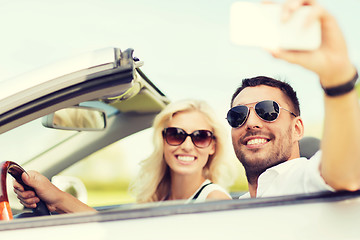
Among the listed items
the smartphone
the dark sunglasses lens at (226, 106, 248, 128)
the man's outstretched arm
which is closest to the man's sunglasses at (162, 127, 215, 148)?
the dark sunglasses lens at (226, 106, 248, 128)

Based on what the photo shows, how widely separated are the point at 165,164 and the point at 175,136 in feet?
0.95

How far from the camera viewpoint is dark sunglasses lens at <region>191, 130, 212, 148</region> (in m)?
2.58

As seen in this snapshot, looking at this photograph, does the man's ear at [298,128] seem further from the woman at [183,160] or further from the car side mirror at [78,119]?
the car side mirror at [78,119]

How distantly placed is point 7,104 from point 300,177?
1.15 m

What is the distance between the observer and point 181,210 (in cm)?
145

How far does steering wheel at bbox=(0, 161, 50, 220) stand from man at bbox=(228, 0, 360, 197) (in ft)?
3.55

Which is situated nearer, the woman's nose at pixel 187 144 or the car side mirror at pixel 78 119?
the car side mirror at pixel 78 119

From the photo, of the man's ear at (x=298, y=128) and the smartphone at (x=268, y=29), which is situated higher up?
the smartphone at (x=268, y=29)

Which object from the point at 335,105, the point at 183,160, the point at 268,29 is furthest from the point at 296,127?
the point at 268,29

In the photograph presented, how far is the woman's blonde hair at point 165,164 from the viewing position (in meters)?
2.71

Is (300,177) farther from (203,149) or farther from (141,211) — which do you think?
(203,149)

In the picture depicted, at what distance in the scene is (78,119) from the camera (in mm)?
2572

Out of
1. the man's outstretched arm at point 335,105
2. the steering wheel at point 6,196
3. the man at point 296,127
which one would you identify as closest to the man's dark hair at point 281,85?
the man at point 296,127

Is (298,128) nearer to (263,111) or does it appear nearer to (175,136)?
(263,111)
